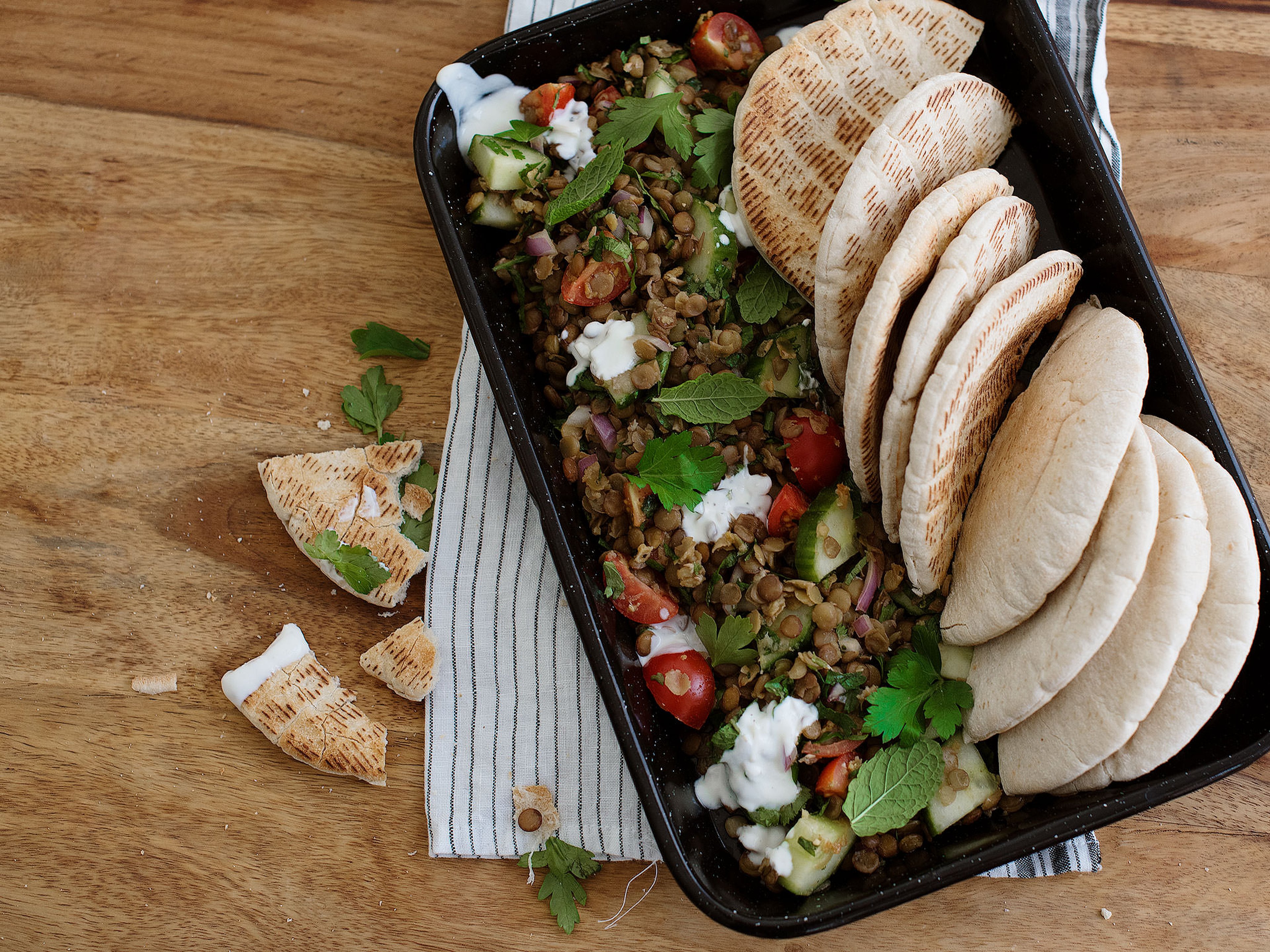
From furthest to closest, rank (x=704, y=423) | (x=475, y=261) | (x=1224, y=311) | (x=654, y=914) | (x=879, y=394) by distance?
(x=1224, y=311)
(x=654, y=914)
(x=475, y=261)
(x=704, y=423)
(x=879, y=394)

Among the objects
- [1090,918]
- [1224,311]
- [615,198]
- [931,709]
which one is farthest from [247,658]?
[1224,311]

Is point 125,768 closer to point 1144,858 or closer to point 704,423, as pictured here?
point 704,423

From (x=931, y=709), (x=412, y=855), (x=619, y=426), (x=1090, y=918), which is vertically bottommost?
(x=412, y=855)

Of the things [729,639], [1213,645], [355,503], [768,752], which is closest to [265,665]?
[355,503]

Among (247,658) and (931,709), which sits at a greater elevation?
(931,709)

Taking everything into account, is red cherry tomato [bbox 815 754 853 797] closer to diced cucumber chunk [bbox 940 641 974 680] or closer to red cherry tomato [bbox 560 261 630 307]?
diced cucumber chunk [bbox 940 641 974 680]

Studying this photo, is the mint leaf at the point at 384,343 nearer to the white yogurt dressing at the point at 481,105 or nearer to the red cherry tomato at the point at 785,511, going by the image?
the white yogurt dressing at the point at 481,105

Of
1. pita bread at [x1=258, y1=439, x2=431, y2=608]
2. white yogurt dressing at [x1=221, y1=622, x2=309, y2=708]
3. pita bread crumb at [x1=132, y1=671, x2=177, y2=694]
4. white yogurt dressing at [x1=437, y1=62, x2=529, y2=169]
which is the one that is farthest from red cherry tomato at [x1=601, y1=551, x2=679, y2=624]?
pita bread crumb at [x1=132, y1=671, x2=177, y2=694]
